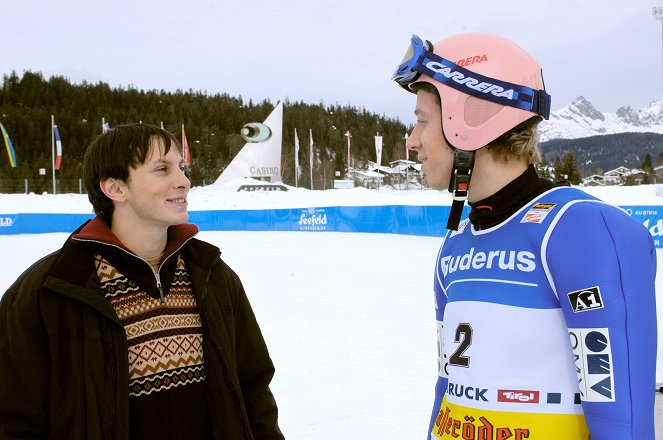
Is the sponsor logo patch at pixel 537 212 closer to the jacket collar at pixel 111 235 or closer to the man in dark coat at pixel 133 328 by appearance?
the man in dark coat at pixel 133 328

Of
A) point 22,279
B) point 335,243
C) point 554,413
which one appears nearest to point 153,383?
point 22,279

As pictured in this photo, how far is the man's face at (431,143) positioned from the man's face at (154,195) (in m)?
0.98

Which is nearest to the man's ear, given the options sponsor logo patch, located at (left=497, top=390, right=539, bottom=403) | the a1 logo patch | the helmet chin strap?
the helmet chin strap

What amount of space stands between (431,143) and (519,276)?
0.50 meters

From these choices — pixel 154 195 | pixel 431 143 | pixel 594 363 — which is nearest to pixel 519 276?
pixel 594 363

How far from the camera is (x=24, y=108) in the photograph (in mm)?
99562

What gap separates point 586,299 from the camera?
133 cm

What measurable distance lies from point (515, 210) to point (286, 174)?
287 feet

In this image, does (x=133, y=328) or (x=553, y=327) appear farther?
(x=133, y=328)

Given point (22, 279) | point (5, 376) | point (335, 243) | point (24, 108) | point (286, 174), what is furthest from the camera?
point (24, 108)

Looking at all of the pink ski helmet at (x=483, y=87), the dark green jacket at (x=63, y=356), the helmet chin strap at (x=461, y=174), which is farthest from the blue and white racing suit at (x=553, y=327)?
the dark green jacket at (x=63, y=356)

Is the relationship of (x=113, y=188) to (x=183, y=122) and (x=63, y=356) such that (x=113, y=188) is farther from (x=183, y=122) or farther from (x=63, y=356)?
(x=183, y=122)

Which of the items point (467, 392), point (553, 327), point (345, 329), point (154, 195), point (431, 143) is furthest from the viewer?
point (345, 329)

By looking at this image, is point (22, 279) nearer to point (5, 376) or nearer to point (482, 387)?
point (5, 376)
